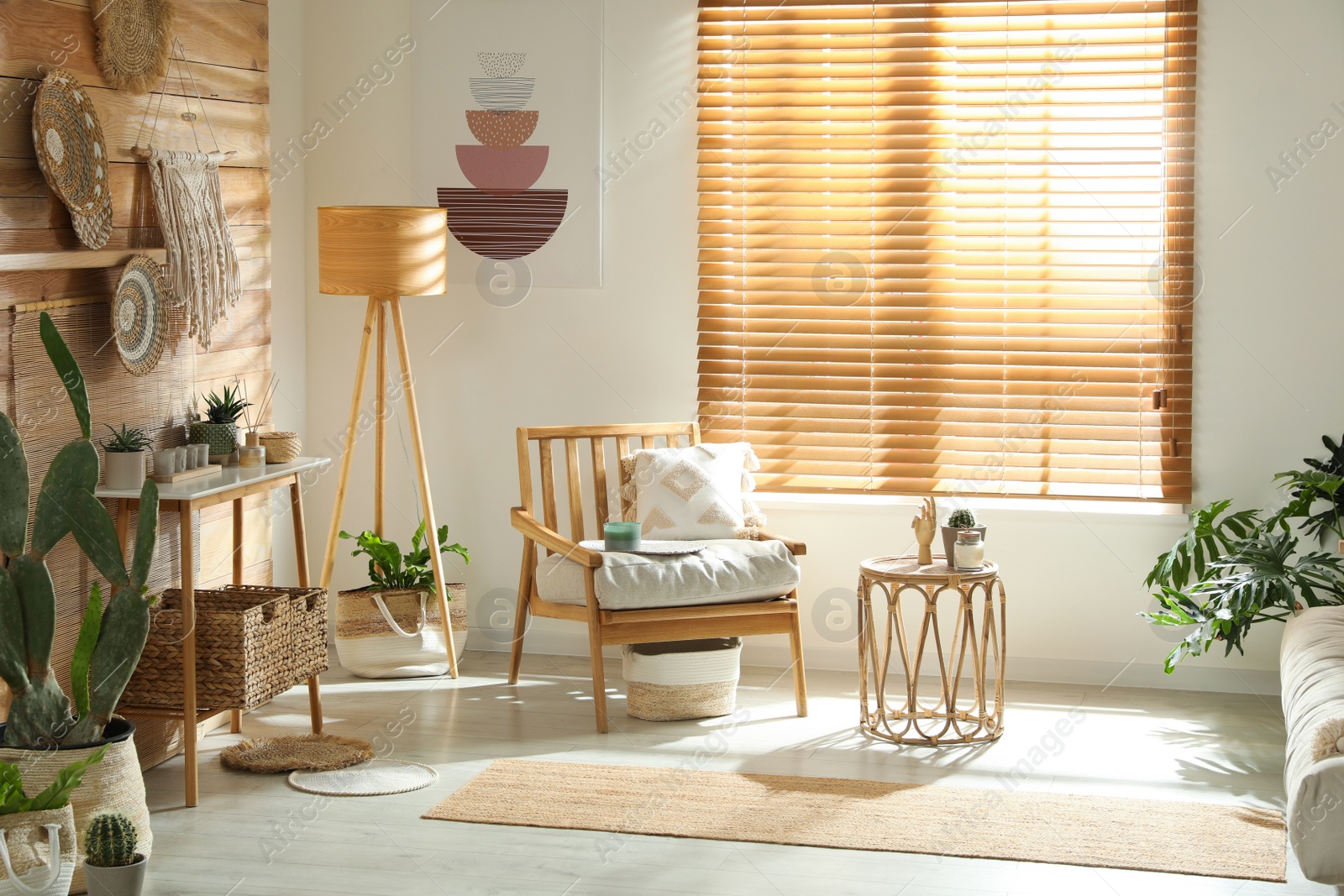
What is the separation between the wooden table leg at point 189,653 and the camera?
3.22 metres

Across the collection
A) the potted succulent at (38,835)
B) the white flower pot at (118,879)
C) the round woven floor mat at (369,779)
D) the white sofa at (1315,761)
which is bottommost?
the round woven floor mat at (369,779)

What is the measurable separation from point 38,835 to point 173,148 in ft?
6.40

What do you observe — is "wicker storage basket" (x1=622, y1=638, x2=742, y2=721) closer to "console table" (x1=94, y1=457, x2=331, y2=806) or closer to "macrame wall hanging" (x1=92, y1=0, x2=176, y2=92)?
"console table" (x1=94, y1=457, x2=331, y2=806)

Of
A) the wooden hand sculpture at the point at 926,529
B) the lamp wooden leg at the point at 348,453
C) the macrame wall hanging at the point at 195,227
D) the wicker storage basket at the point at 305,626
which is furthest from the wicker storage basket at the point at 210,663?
the wooden hand sculpture at the point at 926,529

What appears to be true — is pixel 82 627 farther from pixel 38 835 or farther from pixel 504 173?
pixel 504 173

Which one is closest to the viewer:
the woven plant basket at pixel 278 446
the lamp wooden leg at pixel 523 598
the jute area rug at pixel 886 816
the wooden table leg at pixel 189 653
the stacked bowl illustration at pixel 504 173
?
the jute area rug at pixel 886 816

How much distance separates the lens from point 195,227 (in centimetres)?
369

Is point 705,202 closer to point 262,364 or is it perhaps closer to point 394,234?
point 394,234

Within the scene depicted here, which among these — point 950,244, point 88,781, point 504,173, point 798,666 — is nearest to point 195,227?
point 504,173

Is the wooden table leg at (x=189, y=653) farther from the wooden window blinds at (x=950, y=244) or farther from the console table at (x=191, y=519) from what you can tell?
the wooden window blinds at (x=950, y=244)

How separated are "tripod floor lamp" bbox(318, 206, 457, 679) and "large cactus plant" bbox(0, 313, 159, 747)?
1431 mm

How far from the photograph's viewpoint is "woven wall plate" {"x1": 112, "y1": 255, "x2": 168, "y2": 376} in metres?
3.39

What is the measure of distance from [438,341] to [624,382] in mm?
718

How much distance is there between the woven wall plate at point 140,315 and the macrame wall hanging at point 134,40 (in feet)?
1.57
